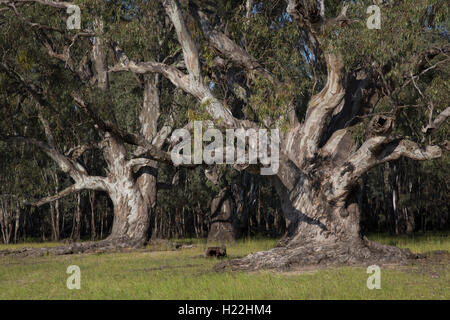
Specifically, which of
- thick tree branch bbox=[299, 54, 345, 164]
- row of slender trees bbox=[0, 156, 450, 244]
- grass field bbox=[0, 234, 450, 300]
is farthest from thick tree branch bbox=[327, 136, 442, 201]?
row of slender trees bbox=[0, 156, 450, 244]

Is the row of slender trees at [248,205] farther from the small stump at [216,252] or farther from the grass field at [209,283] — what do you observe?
the grass field at [209,283]

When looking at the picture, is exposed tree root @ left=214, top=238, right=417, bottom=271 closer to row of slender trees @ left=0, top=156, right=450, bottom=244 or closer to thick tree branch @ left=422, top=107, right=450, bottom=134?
thick tree branch @ left=422, top=107, right=450, bottom=134

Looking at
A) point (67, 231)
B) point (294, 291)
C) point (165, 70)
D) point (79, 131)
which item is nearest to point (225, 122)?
point (165, 70)

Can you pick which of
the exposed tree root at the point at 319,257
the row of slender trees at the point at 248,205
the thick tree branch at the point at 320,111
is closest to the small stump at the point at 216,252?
the exposed tree root at the point at 319,257

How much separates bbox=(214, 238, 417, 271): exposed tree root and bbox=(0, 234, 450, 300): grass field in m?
0.67

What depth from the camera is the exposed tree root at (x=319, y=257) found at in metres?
12.4

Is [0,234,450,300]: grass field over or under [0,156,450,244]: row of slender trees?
under

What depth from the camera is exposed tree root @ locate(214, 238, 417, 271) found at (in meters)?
12.4

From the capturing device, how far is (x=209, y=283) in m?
9.84

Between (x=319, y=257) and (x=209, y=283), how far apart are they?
396 cm

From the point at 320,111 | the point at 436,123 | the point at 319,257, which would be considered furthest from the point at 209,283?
the point at 320,111

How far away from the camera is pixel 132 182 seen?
69.7 feet

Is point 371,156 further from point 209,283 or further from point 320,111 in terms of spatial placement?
point 209,283
